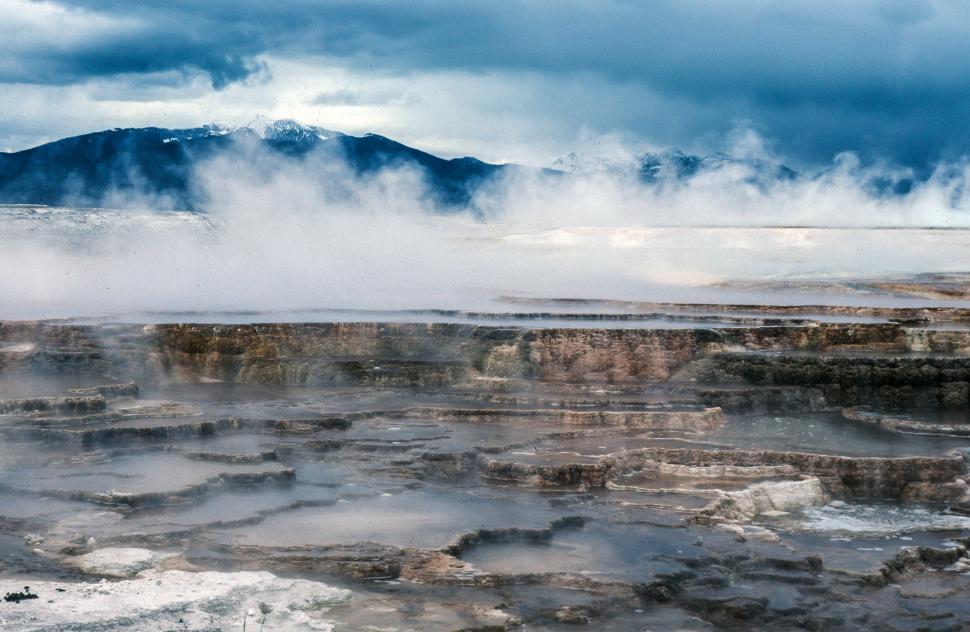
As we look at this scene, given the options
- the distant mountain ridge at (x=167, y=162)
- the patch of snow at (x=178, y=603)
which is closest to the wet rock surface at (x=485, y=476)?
the patch of snow at (x=178, y=603)

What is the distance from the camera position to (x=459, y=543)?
7113mm

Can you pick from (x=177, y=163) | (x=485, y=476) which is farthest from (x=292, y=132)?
(x=485, y=476)

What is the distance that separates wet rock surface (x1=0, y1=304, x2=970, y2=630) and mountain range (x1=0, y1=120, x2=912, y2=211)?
109 feet

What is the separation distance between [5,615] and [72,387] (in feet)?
22.1

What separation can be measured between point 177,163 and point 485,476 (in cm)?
4303

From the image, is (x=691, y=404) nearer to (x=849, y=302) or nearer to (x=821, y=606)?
(x=821, y=606)

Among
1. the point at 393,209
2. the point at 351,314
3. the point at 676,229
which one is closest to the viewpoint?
the point at 351,314

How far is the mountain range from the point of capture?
155 ft

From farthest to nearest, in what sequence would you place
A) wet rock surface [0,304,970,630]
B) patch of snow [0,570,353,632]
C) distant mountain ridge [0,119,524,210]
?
distant mountain ridge [0,119,524,210] → wet rock surface [0,304,970,630] → patch of snow [0,570,353,632]

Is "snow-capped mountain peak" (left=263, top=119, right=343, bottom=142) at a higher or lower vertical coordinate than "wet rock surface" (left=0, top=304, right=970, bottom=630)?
higher

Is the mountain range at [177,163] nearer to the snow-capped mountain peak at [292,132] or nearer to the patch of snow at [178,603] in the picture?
the snow-capped mountain peak at [292,132]

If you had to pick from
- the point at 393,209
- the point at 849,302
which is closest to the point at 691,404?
the point at 849,302

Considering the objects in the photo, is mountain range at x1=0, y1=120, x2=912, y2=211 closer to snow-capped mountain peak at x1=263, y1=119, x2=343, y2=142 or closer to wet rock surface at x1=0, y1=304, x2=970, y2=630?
snow-capped mountain peak at x1=263, y1=119, x2=343, y2=142

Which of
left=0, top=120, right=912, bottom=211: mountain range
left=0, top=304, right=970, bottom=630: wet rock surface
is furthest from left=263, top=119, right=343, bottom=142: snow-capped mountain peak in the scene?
left=0, top=304, right=970, bottom=630: wet rock surface
